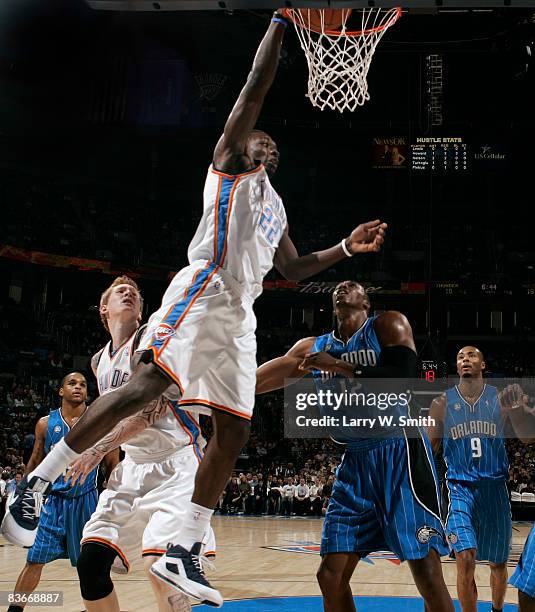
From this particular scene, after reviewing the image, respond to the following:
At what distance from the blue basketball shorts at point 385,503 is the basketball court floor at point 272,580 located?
8.08 ft

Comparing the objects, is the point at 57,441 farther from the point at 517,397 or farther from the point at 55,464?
the point at 517,397

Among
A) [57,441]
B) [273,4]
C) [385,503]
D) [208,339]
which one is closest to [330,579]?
[385,503]

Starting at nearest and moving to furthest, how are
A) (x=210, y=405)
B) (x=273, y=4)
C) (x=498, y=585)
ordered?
(x=210, y=405) < (x=273, y=4) < (x=498, y=585)

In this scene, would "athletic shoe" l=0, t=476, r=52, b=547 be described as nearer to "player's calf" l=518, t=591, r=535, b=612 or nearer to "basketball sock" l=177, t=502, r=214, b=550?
"basketball sock" l=177, t=502, r=214, b=550

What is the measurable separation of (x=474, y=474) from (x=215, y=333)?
11.7ft

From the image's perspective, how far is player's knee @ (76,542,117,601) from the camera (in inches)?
152

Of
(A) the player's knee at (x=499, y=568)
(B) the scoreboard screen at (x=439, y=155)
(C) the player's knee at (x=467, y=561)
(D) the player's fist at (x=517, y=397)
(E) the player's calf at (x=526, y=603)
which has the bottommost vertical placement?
(A) the player's knee at (x=499, y=568)

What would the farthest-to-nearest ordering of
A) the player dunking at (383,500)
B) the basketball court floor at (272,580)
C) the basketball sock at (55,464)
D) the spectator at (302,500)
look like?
the spectator at (302,500)
the basketball court floor at (272,580)
the player dunking at (383,500)
the basketball sock at (55,464)

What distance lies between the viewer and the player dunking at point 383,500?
407cm

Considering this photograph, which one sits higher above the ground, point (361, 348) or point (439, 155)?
point (439, 155)

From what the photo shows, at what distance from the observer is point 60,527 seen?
5.82m

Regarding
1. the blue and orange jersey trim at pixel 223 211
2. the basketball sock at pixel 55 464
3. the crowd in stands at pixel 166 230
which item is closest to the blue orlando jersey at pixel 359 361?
the blue and orange jersey trim at pixel 223 211

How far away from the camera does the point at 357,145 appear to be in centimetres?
2938

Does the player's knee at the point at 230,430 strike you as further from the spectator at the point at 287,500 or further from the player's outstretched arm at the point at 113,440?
the spectator at the point at 287,500
